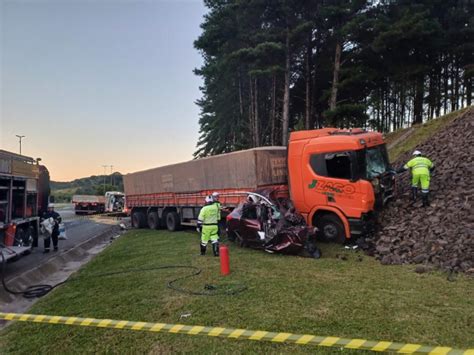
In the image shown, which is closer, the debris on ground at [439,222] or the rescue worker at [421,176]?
the debris on ground at [439,222]

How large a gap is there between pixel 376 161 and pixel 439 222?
231 centimetres

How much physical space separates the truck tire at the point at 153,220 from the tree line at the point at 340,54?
10079 mm

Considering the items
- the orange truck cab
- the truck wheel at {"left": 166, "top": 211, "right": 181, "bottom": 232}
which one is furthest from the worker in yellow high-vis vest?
the truck wheel at {"left": 166, "top": 211, "right": 181, "bottom": 232}

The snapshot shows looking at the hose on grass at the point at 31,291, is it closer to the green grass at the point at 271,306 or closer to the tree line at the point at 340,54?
the green grass at the point at 271,306

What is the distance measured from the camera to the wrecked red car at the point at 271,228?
962 cm

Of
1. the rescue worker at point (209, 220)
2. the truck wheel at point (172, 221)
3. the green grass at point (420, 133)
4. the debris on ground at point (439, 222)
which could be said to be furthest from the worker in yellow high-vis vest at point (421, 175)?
the truck wheel at point (172, 221)

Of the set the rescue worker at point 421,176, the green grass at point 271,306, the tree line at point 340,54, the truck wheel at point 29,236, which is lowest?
the green grass at point 271,306

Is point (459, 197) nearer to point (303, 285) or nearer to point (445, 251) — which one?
point (445, 251)

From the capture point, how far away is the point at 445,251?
320 inches

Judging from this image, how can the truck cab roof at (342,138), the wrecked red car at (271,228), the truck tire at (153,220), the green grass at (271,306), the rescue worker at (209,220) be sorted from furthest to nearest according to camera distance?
the truck tire at (153,220), the truck cab roof at (342,138), the rescue worker at (209,220), the wrecked red car at (271,228), the green grass at (271,306)

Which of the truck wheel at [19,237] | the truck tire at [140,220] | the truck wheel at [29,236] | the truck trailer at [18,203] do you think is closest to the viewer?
the truck trailer at [18,203]

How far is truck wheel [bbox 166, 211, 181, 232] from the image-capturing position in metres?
16.9

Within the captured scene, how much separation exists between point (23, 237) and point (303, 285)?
9.82 m

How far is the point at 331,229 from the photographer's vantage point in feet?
34.7
